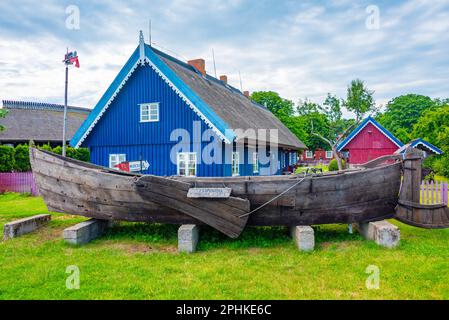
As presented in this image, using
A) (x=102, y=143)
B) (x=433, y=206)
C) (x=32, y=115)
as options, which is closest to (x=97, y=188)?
(x=433, y=206)

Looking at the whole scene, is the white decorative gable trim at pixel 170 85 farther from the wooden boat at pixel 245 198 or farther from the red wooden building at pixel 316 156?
the red wooden building at pixel 316 156

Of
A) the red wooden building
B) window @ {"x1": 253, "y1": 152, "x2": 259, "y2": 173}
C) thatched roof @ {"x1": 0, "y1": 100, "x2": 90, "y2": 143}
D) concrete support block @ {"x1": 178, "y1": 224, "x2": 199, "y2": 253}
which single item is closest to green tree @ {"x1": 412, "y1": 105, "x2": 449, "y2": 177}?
window @ {"x1": 253, "y1": 152, "x2": 259, "y2": 173}

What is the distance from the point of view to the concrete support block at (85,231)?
634 cm

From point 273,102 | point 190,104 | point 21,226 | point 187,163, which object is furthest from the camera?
point 273,102

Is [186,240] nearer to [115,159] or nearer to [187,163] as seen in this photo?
[187,163]

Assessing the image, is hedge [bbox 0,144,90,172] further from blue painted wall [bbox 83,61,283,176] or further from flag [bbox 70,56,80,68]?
flag [bbox 70,56,80,68]

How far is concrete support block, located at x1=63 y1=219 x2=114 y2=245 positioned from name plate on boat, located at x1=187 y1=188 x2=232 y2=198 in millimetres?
2427

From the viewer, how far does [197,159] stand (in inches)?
533

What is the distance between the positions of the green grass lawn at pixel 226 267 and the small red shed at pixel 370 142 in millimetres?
16230

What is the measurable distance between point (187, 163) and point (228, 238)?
292 inches

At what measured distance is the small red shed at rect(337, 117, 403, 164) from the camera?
2205cm

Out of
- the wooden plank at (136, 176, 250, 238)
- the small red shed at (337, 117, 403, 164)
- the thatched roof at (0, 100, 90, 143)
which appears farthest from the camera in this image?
the thatched roof at (0, 100, 90, 143)

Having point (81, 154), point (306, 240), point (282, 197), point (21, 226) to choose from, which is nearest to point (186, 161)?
point (21, 226)

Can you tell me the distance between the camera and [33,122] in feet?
90.5
